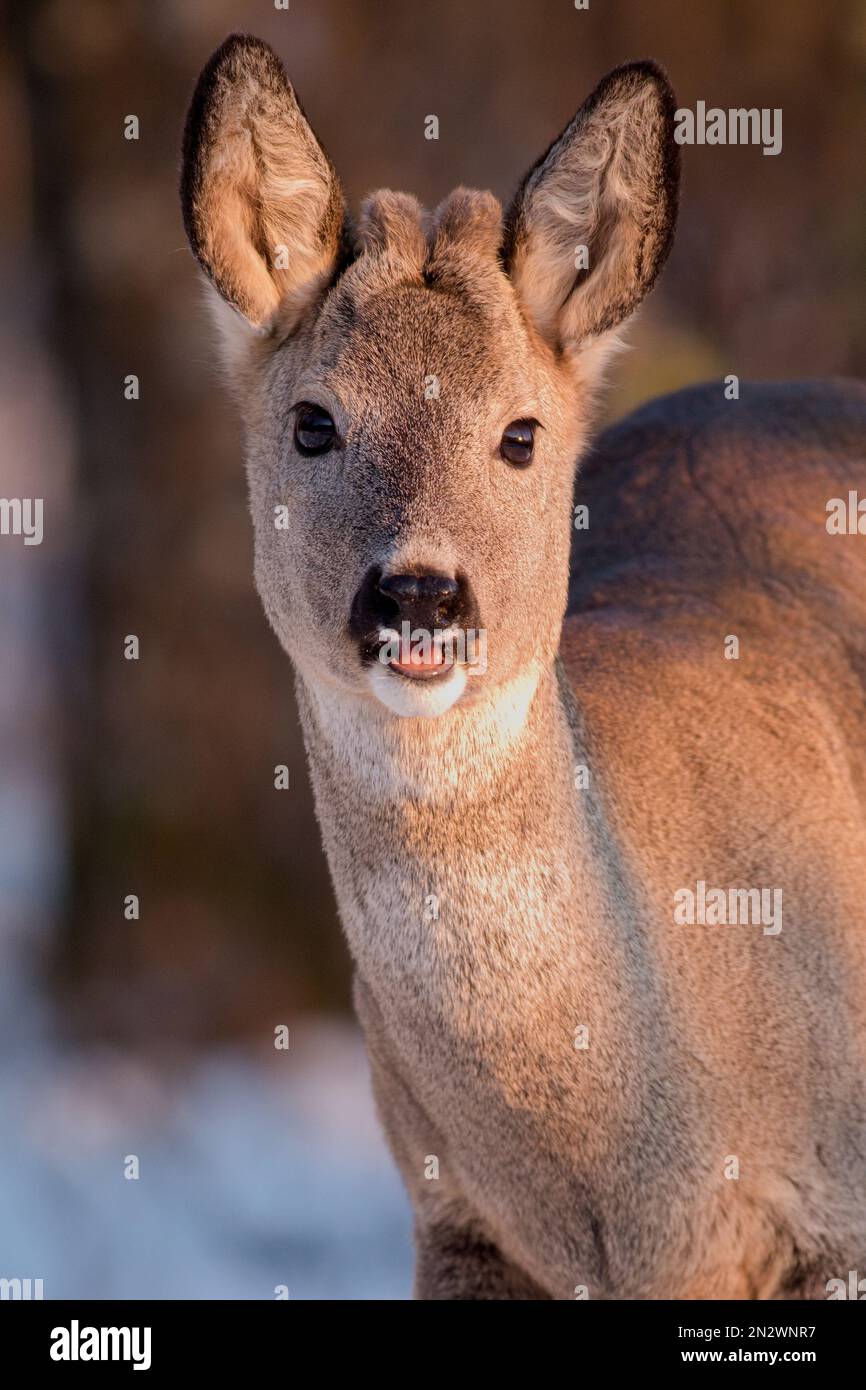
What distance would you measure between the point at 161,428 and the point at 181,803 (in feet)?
6.85

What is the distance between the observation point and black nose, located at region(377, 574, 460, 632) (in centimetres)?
419

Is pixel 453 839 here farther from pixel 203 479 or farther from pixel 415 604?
pixel 203 479

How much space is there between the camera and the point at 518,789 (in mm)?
4645

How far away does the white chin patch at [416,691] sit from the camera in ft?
13.9

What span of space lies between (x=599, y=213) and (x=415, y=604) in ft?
4.29

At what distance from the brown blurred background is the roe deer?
6.73 meters

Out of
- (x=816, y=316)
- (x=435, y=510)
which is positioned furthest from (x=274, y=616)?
(x=816, y=316)

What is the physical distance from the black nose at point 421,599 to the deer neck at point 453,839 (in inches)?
12.8
